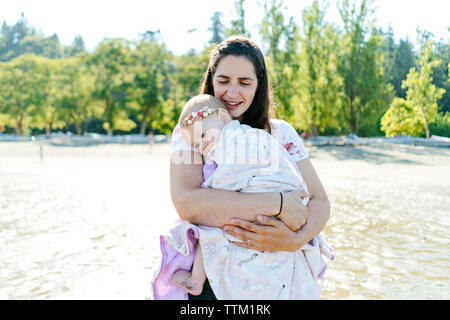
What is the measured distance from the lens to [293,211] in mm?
1438

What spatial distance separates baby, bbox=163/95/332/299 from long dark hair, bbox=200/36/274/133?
0.25 m

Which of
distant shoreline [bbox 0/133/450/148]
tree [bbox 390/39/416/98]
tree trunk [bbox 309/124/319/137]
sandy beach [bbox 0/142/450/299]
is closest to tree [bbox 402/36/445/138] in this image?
distant shoreline [bbox 0/133/450/148]

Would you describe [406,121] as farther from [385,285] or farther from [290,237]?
[290,237]

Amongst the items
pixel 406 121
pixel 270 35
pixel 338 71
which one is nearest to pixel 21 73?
pixel 270 35

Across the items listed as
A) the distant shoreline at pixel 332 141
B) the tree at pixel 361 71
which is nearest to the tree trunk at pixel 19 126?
the distant shoreline at pixel 332 141

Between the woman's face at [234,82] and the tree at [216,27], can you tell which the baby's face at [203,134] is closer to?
the woman's face at [234,82]

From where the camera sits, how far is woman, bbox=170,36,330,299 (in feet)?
4.60

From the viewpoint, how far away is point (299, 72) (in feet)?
78.3

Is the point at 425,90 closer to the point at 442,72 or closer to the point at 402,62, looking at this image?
the point at 442,72

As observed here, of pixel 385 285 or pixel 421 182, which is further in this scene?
pixel 421 182

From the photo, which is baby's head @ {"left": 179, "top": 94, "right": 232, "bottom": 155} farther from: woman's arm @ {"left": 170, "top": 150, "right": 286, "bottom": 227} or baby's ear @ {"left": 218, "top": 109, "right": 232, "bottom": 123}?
woman's arm @ {"left": 170, "top": 150, "right": 286, "bottom": 227}

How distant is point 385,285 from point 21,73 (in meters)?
39.8

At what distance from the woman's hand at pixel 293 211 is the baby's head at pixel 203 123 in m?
0.36

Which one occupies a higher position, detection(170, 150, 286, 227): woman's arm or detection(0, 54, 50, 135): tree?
detection(0, 54, 50, 135): tree
